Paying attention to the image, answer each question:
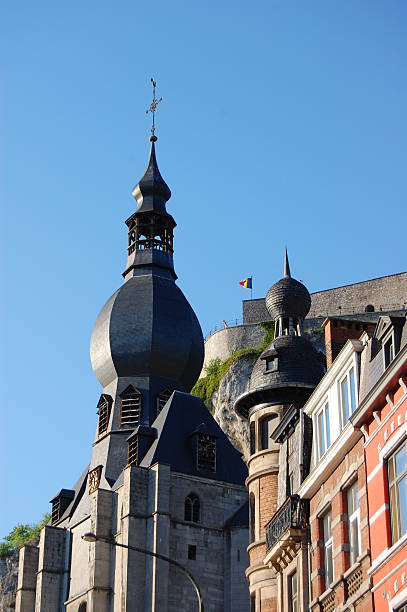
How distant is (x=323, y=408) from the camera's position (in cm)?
1800

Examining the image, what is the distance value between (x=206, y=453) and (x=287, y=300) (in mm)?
13836

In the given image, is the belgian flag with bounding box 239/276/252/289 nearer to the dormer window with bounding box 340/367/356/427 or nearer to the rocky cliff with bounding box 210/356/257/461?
the rocky cliff with bounding box 210/356/257/461

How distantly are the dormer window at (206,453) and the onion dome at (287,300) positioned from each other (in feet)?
43.1

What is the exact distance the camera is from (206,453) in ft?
137

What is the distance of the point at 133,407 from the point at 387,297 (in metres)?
24.1

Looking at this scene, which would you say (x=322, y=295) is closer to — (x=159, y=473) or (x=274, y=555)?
(x=159, y=473)

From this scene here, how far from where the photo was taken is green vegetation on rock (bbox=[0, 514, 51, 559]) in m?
61.2

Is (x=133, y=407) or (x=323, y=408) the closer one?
(x=323, y=408)

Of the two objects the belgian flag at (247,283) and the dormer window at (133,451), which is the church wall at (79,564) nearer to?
the dormer window at (133,451)

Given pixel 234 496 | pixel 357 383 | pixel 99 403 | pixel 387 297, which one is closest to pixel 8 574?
pixel 99 403

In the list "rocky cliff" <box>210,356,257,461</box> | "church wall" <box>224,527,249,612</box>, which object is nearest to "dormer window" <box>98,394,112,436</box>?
"church wall" <box>224,527,249,612</box>

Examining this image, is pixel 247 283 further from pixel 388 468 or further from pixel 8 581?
pixel 388 468

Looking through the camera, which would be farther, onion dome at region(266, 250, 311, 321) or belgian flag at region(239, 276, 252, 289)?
belgian flag at region(239, 276, 252, 289)

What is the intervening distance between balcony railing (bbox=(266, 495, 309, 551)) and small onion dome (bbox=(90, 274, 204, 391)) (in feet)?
87.1
